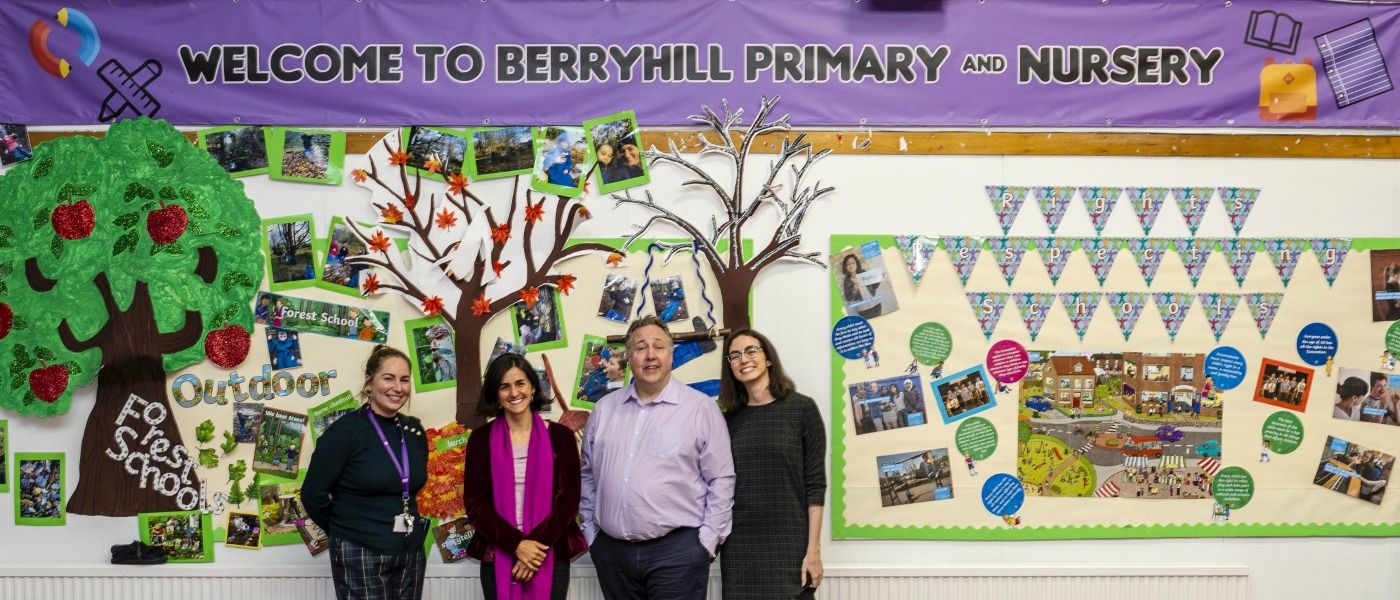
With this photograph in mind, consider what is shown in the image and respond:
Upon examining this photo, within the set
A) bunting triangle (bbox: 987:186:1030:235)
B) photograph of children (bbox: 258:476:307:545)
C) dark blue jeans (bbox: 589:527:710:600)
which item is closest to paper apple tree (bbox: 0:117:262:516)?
photograph of children (bbox: 258:476:307:545)

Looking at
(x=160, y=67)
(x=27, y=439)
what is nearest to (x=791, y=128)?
(x=160, y=67)

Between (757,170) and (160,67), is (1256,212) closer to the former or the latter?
(757,170)

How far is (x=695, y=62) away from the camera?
142 inches

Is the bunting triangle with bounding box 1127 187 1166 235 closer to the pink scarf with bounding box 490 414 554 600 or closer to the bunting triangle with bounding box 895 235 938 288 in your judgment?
the bunting triangle with bounding box 895 235 938 288

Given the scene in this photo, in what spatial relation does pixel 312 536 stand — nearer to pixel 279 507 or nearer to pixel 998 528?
pixel 279 507

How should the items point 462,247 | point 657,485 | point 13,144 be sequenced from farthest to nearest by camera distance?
point 13,144
point 462,247
point 657,485

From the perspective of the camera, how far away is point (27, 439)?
11.9 ft

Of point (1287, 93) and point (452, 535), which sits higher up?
point (1287, 93)

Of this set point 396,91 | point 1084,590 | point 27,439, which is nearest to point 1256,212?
point 1084,590

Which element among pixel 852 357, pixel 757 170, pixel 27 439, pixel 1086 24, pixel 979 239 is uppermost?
pixel 1086 24

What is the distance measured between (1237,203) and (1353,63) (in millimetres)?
683

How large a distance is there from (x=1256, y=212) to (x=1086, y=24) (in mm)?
921

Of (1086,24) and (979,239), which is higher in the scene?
(1086,24)

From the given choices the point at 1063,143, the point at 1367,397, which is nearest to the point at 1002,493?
the point at 1063,143
